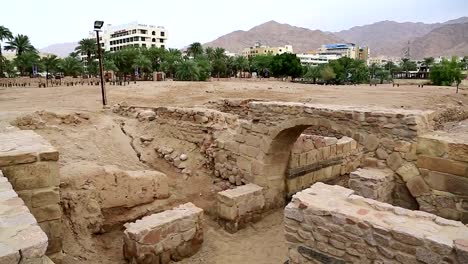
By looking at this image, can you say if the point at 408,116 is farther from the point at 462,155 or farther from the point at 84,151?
the point at 84,151

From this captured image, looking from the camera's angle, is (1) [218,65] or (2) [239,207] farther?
(1) [218,65]

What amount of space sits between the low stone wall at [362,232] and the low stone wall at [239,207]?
137 inches

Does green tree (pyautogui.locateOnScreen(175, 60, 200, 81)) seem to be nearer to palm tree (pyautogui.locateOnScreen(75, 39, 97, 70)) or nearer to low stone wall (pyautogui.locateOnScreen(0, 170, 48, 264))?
palm tree (pyautogui.locateOnScreen(75, 39, 97, 70))

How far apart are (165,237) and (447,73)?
145 feet

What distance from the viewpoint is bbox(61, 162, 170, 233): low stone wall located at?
668 centimetres

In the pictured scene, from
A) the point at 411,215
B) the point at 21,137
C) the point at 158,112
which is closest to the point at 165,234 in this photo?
the point at 21,137

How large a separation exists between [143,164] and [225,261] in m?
3.77

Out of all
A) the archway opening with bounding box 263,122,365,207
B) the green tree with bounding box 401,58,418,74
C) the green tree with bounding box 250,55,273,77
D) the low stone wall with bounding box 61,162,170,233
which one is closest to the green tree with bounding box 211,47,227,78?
the green tree with bounding box 250,55,273,77

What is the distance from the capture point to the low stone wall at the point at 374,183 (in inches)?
235

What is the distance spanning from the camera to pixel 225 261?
677 centimetres

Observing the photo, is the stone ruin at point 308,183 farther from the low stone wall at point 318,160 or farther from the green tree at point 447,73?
the green tree at point 447,73

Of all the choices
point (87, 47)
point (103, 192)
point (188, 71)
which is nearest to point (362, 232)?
point (103, 192)

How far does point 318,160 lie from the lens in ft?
31.9

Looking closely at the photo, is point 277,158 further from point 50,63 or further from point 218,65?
point 50,63
